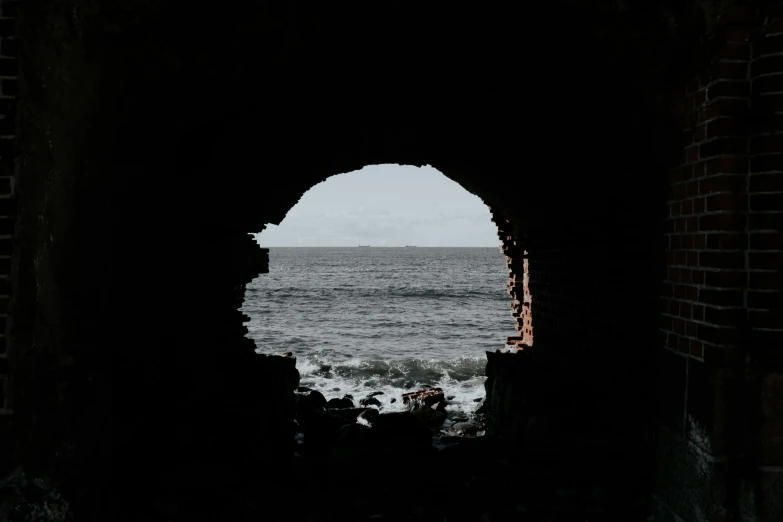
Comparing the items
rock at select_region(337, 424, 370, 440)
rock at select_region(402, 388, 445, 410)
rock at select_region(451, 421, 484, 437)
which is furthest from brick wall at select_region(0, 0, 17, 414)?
rock at select_region(402, 388, 445, 410)

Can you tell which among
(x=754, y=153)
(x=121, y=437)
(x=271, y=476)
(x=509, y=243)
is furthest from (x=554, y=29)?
(x=509, y=243)

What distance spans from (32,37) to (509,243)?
23.0ft

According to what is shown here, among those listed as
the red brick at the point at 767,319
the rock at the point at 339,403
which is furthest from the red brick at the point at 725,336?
the rock at the point at 339,403

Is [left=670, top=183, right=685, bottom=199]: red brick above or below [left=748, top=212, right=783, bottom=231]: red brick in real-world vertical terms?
above

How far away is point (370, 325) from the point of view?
26.8 metres

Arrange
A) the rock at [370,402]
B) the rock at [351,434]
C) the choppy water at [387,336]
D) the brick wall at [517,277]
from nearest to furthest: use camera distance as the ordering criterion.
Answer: the rock at [351,434] → the brick wall at [517,277] → the rock at [370,402] → the choppy water at [387,336]

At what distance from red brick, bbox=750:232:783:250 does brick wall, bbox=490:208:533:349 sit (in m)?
5.22

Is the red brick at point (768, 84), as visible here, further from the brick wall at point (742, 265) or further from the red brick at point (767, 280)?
the red brick at point (767, 280)

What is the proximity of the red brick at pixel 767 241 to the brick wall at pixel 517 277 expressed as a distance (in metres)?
5.22

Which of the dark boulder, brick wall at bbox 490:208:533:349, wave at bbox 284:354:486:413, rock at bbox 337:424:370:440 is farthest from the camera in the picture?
wave at bbox 284:354:486:413

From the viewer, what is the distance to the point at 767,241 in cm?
265

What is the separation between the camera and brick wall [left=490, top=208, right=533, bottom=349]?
8039 mm

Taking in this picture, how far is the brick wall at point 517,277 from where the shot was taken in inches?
316

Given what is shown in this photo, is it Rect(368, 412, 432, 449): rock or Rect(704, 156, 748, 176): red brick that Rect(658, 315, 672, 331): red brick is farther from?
Rect(368, 412, 432, 449): rock
